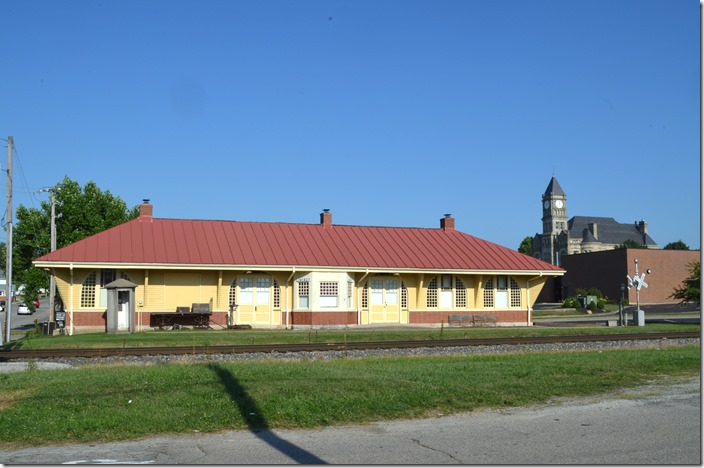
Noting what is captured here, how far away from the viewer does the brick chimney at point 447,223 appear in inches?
1654

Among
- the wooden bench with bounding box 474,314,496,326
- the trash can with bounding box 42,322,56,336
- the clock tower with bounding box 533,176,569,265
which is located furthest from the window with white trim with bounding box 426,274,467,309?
the clock tower with bounding box 533,176,569,265

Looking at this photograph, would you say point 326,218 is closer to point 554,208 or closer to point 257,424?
point 257,424

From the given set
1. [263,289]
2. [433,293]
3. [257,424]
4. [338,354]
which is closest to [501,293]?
[433,293]

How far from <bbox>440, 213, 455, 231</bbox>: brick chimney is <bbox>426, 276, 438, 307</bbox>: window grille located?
5804mm

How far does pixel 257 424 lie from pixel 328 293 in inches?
960

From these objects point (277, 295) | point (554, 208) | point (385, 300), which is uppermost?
point (554, 208)

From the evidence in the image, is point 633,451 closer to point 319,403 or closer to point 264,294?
point 319,403

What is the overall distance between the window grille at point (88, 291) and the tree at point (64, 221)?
15.6 m

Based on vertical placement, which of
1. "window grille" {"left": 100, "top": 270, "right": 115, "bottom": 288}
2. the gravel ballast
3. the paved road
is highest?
"window grille" {"left": 100, "top": 270, "right": 115, "bottom": 288}

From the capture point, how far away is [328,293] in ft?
113

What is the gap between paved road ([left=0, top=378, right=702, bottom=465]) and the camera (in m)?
8.08

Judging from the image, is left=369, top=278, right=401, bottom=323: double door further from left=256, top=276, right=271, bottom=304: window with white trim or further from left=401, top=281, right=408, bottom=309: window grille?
left=256, top=276, right=271, bottom=304: window with white trim

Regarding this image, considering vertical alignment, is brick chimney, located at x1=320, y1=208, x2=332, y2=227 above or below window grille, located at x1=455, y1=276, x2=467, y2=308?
above

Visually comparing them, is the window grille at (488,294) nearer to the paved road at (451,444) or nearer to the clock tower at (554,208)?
the paved road at (451,444)
